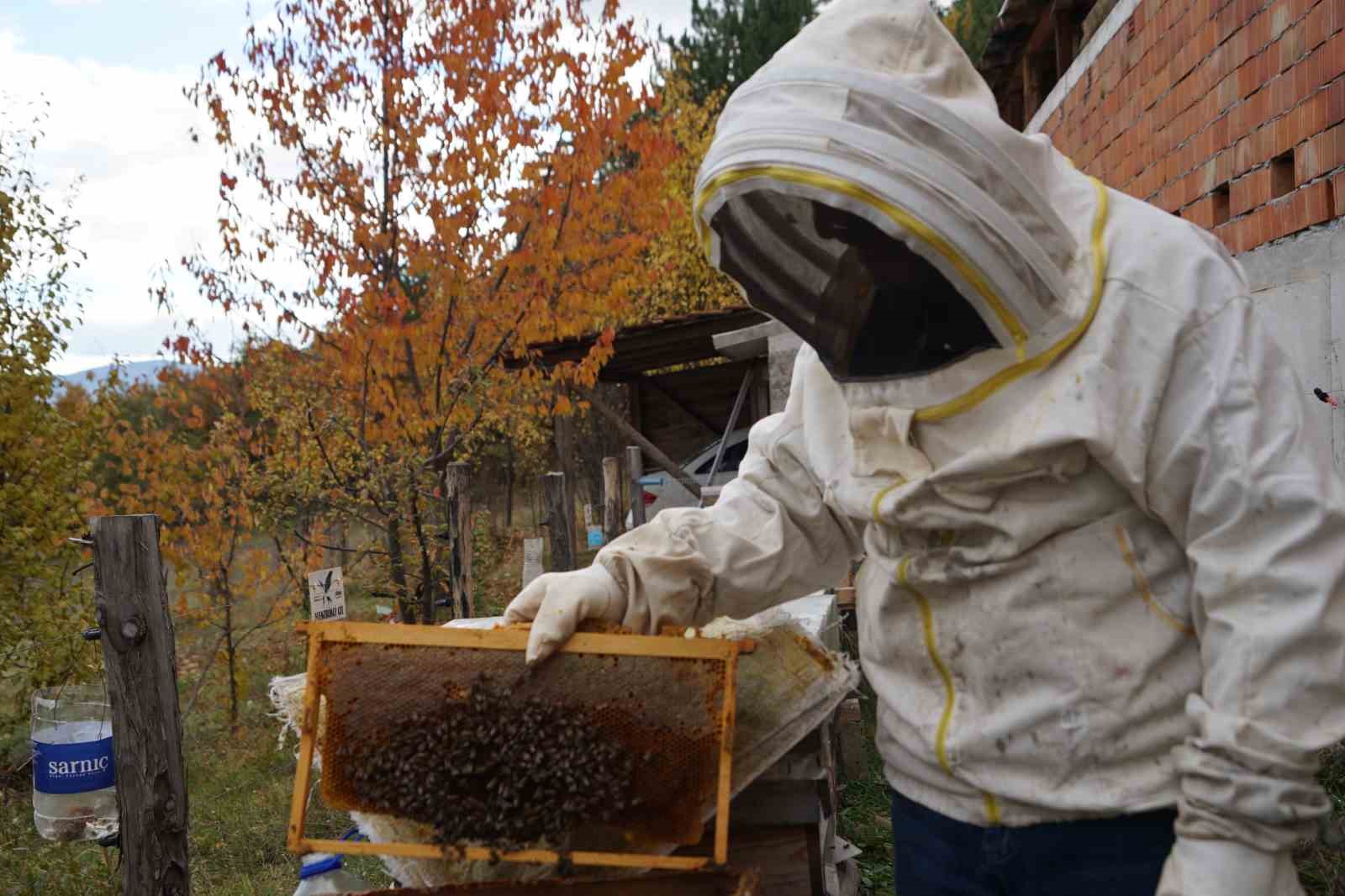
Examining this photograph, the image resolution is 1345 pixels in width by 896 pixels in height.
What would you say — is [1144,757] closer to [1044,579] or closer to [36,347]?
[1044,579]

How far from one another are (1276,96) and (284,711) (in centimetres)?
373

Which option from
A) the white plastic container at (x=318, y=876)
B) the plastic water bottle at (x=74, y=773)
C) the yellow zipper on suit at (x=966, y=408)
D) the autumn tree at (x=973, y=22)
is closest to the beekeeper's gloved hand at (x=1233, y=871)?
the yellow zipper on suit at (x=966, y=408)

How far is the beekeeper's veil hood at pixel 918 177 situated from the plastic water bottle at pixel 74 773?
11.2ft

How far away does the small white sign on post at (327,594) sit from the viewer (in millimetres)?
4711

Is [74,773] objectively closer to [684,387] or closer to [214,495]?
[214,495]

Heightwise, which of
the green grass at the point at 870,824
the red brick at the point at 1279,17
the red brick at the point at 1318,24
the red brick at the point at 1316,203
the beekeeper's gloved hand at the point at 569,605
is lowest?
the green grass at the point at 870,824

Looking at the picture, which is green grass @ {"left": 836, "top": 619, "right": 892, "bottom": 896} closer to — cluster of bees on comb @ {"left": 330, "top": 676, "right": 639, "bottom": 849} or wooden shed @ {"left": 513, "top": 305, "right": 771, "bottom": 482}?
cluster of bees on comb @ {"left": 330, "top": 676, "right": 639, "bottom": 849}

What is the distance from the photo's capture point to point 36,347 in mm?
6438

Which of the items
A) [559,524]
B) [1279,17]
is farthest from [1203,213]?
[559,524]

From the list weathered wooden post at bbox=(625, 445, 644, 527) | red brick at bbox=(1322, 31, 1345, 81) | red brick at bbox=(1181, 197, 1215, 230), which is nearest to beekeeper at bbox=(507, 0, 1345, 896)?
red brick at bbox=(1322, 31, 1345, 81)

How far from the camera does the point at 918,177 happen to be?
1512mm

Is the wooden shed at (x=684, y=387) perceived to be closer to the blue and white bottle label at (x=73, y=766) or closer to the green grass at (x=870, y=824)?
the green grass at (x=870, y=824)

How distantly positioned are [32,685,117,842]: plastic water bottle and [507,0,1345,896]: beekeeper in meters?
3.34

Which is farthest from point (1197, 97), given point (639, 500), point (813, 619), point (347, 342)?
point (639, 500)
